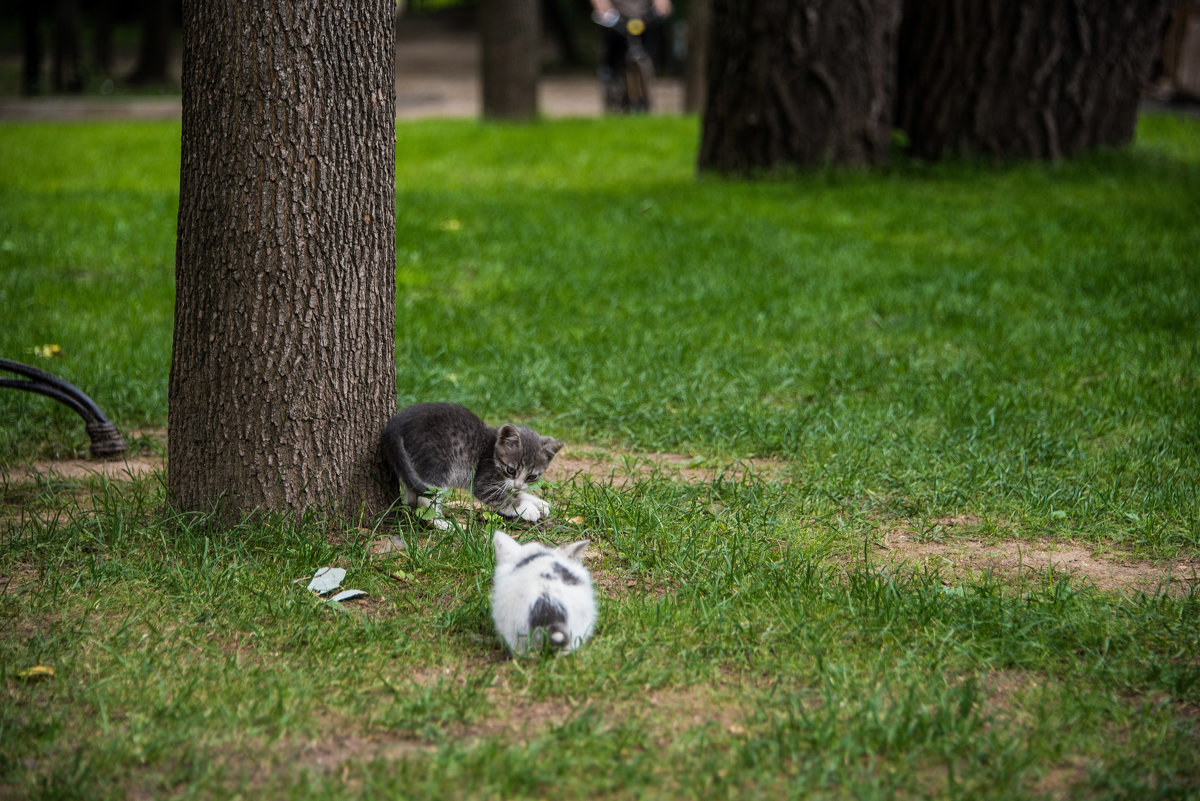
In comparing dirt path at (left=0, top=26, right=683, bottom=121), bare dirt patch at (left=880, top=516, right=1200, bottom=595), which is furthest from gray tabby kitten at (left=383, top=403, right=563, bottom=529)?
dirt path at (left=0, top=26, right=683, bottom=121)

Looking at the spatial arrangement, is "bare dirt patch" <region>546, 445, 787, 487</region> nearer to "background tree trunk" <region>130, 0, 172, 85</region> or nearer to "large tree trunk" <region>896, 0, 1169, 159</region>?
"large tree trunk" <region>896, 0, 1169, 159</region>

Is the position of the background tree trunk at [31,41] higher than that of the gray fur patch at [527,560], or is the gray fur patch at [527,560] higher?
the background tree trunk at [31,41]

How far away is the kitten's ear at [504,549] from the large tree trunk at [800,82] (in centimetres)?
759

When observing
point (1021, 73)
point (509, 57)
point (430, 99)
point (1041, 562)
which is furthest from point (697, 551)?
point (430, 99)

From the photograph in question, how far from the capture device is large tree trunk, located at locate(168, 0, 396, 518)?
11.7 feet

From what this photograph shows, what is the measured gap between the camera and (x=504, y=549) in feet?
11.0

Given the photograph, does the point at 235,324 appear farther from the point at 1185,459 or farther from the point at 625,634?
the point at 1185,459

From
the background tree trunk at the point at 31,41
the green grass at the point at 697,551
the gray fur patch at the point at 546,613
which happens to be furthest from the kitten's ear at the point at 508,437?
the background tree trunk at the point at 31,41

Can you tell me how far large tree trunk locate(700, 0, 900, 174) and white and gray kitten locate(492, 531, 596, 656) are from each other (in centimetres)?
771

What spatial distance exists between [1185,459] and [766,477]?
181 cm

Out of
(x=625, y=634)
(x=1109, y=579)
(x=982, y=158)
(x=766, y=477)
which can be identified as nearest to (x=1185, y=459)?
(x=1109, y=579)

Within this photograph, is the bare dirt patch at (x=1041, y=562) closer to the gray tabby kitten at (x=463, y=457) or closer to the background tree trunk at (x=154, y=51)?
the gray tabby kitten at (x=463, y=457)

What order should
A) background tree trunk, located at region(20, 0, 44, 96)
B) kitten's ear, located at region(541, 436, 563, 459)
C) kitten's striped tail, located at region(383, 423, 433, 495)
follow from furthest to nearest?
background tree trunk, located at region(20, 0, 44, 96) < kitten's ear, located at region(541, 436, 563, 459) < kitten's striped tail, located at region(383, 423, 433, 495)

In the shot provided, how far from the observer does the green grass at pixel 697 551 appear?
2.62 m
